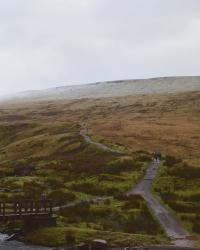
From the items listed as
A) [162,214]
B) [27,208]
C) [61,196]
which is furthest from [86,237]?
[61,196]

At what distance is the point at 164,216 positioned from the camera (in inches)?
1882

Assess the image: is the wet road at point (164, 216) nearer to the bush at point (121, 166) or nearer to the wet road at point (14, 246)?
the bush at point (121, 166)

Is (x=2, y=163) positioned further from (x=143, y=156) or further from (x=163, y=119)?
(x=163, y=119)

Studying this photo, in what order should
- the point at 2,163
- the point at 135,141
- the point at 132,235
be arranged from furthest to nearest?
the point at 135,141 → the point at 2,163 → the point at 132,235

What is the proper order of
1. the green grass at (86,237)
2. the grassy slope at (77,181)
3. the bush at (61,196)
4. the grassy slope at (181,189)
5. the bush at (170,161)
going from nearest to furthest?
the green grass at (86,237) < the grassy slope at (77,181) < the grassy slope at (181,189) < the bush at (61,196) < the bush at (170,161)

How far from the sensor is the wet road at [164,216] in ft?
131

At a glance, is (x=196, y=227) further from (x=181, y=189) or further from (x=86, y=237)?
(x=181, y=189)

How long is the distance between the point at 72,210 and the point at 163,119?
123m

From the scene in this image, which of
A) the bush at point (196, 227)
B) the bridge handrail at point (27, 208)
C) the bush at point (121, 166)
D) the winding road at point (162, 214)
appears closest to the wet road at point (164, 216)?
the winding road at point (162, 214)

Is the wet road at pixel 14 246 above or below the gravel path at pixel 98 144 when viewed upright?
below

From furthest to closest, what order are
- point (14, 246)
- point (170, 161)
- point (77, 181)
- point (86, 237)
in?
1. point (170, 161)
2. point (77, 181)
3. point (14, 246)
4. point (86, 237)

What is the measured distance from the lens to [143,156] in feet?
290

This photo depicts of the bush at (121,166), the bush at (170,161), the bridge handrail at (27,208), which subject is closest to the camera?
the bridge handrail at (27,208)

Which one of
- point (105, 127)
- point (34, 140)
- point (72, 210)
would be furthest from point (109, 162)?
point (105, 127)
